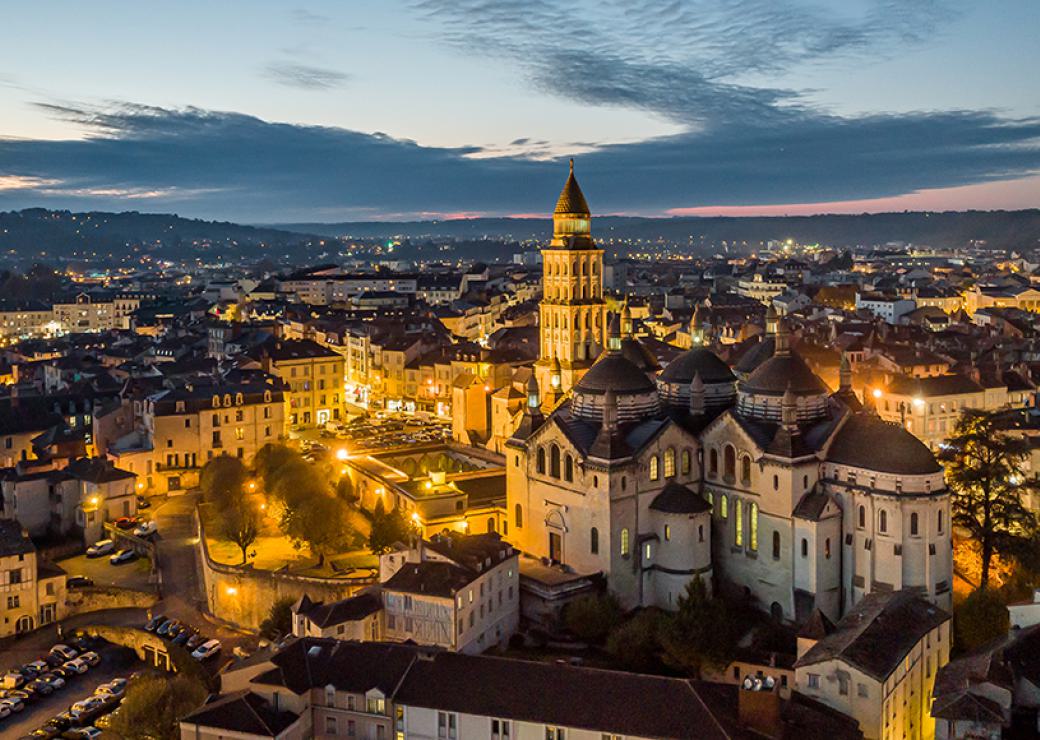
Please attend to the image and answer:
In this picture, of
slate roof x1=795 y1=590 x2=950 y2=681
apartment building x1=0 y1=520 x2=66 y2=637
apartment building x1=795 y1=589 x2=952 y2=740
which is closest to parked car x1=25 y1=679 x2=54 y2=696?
apartment building x1=0 y1=520 x2=66 y2=637

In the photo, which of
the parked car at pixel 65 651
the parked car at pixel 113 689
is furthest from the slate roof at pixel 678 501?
the parked car at pixel 65 651

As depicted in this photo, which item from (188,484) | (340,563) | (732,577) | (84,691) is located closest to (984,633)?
(732,577)

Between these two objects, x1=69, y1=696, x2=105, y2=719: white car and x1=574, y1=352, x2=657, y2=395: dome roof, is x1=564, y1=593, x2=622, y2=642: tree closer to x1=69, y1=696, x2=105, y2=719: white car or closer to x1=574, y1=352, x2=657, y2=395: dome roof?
x1=574, y1=352, x2=657, y2=395: dome roof

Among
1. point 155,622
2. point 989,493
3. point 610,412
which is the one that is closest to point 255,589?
point 155,622

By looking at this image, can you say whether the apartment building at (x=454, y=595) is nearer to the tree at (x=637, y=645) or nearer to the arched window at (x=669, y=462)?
the tree at (x=637, y=645)

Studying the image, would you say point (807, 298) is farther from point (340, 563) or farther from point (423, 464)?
point (340, 563)

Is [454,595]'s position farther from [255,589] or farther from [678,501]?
[255,589]
